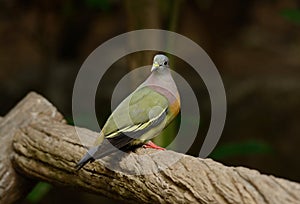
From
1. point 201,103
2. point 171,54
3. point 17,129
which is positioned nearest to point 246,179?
point 17,129

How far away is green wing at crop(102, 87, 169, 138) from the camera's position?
1.45 meters

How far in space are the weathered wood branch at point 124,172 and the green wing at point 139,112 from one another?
0.34 feet

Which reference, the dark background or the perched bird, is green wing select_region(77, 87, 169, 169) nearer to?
the perched bird

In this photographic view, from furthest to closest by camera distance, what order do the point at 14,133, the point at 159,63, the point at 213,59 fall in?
the point at 213,59 < the point at 14,133 < the point at 159,63

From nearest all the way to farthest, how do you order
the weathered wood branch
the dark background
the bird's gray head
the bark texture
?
1. the weathered wood branch
2. the bird's gray head
3. the bark texture
4. the dark background

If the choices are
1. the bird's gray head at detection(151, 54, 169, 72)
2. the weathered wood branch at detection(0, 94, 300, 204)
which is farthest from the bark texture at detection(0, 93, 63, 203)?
the bird's gray head at detection(151, 54, 169, 72)

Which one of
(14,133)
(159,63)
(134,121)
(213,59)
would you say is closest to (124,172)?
(134,121)

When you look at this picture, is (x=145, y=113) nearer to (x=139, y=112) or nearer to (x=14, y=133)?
(x=139, y=112)

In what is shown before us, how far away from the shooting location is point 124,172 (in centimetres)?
152

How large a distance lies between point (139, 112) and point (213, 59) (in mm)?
2498

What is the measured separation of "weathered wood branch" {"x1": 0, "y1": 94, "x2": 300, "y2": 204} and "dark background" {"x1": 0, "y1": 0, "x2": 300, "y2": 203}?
1.53m

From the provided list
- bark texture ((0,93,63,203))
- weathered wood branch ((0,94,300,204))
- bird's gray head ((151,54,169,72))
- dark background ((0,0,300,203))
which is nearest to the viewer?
weathered wood branch ((0,94,300,204))

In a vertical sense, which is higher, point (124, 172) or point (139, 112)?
point (139, 112)

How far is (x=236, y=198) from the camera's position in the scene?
130 cm
